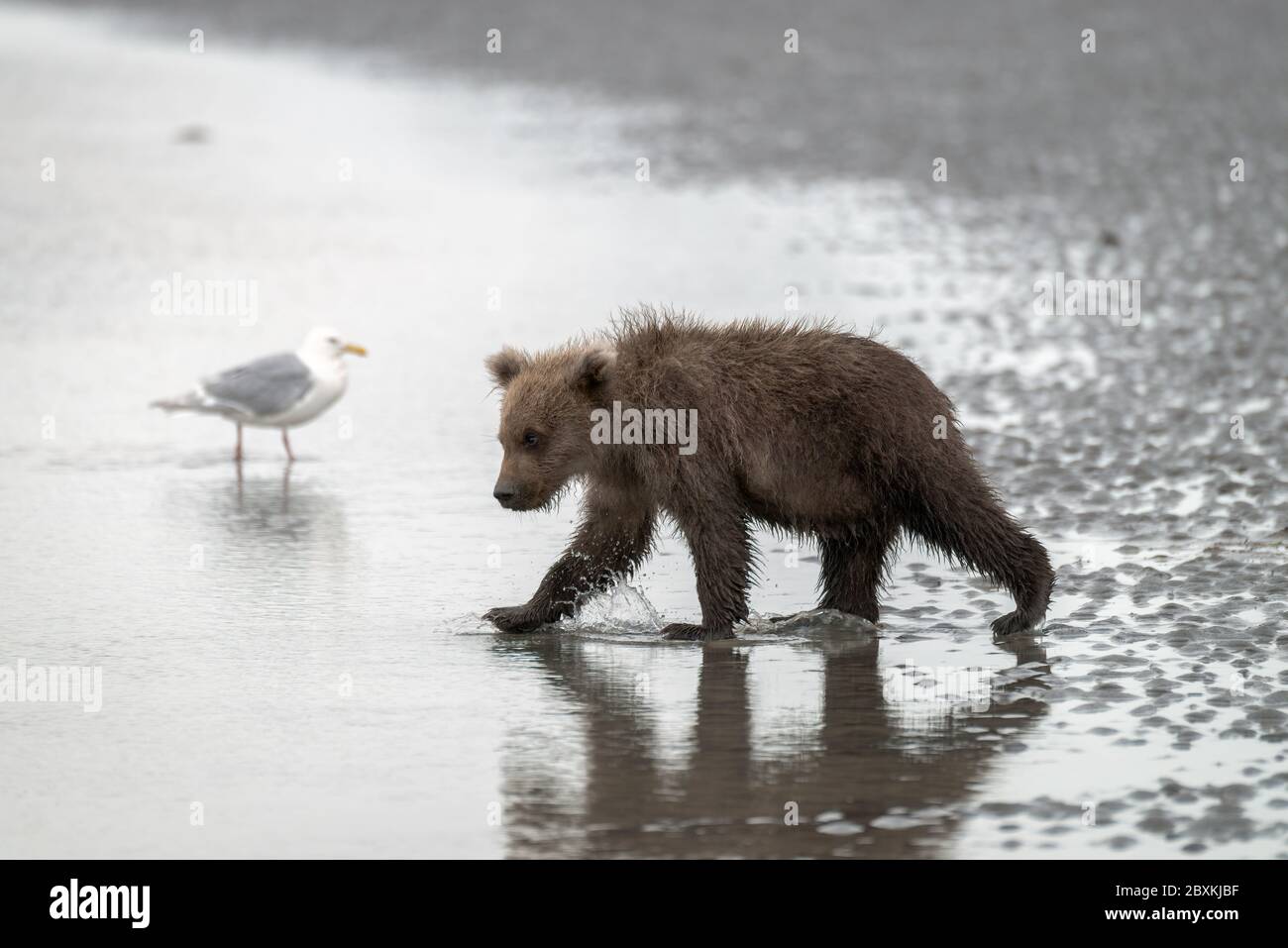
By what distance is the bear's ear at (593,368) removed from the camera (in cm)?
766

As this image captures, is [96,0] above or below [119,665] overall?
above

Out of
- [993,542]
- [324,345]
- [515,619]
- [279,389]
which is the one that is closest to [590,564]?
[515,619]

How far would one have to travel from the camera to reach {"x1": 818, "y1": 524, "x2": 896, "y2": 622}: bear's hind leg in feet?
26.2

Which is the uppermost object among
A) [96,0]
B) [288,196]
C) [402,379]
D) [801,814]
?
[96,0]

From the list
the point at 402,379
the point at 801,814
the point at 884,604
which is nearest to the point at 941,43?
the point at 402,379

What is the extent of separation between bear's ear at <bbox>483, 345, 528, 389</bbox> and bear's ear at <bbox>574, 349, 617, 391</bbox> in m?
0.32

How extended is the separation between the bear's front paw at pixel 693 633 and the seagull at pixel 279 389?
13.0 ft

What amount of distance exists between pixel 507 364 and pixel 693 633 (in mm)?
1289

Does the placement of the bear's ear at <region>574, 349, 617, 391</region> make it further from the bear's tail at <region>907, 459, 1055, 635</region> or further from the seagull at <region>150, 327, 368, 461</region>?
the seagull at <region>150, 327, 368, 461</region>

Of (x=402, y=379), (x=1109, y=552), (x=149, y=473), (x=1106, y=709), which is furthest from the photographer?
(x=402, y=379)

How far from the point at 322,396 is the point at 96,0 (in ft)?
Result: 127

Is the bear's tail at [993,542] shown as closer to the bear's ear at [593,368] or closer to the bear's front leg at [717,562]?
the bear's front leg at [717,562]

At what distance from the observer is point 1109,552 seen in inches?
354

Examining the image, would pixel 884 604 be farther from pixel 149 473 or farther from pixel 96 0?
pixel 96 0
